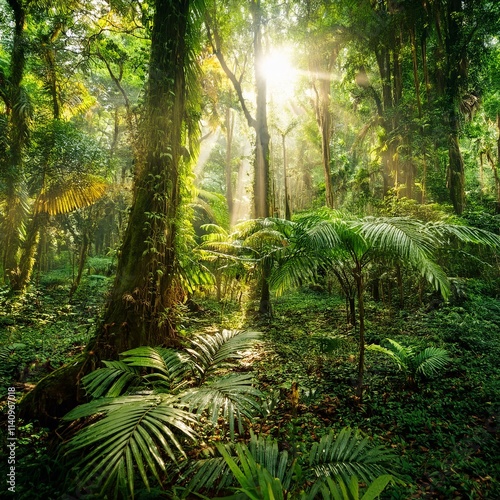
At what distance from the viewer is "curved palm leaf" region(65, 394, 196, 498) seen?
4.66 ft

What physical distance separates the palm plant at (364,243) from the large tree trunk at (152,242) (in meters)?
1.38

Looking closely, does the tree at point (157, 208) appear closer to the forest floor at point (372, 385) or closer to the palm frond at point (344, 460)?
the forest floor at point (372, 385)

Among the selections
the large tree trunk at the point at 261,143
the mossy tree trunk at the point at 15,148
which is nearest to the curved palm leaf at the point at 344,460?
the large tree trunk at the point at 261,143

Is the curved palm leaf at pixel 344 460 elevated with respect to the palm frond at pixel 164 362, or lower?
lower

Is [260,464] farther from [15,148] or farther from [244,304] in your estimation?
[15,148]

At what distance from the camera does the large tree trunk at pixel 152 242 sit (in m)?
2.75

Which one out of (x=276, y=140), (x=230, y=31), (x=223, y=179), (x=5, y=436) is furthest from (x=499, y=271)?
(x=223, y=179)

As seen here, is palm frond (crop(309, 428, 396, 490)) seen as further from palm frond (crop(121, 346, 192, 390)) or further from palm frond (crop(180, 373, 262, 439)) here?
palm frond (crop(121, 346, 192, 390))

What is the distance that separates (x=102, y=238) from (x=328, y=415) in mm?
19547

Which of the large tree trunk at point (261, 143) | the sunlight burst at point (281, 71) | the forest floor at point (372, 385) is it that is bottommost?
the forest floor at point (372, 385)

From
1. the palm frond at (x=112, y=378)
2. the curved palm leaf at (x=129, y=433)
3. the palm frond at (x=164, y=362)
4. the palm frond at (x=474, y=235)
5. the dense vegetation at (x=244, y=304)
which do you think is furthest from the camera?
the palm frond at (x=474, y=235)

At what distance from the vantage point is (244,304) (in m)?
8.91

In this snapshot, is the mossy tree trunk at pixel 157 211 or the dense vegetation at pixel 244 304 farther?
the mossy tree trunk at pixel 157 211

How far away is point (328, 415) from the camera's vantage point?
122 inches
